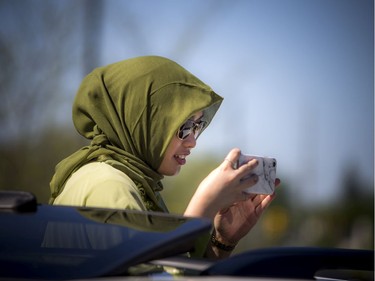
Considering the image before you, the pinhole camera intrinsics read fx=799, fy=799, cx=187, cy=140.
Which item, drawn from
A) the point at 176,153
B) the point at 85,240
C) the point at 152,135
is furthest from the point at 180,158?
the point at 85,240

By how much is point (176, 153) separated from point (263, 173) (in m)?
0.34

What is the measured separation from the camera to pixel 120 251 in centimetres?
186

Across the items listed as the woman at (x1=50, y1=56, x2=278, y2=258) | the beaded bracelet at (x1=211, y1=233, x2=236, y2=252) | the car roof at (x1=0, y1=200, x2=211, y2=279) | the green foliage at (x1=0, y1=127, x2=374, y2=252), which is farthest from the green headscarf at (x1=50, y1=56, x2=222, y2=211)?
the green foliage at (x1=0, y1=127, x2=374, y2=252)

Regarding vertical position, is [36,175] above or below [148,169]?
below

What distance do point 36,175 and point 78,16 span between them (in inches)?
78.1

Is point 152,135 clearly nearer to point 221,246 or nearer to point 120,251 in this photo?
point 221,246

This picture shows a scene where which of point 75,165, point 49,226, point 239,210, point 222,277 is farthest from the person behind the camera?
point 239,210

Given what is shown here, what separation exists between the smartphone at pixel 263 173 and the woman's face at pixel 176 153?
0.91ft

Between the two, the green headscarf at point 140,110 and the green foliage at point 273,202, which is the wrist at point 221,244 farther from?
the green foliage at point 273,202

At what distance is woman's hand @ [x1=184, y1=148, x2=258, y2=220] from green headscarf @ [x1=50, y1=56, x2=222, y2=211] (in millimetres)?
249

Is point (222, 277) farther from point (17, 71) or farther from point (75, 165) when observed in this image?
point (17, 71)

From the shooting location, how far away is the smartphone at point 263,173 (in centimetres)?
262

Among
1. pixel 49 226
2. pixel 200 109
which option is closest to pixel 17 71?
pixel 200 109

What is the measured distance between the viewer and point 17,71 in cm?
972
